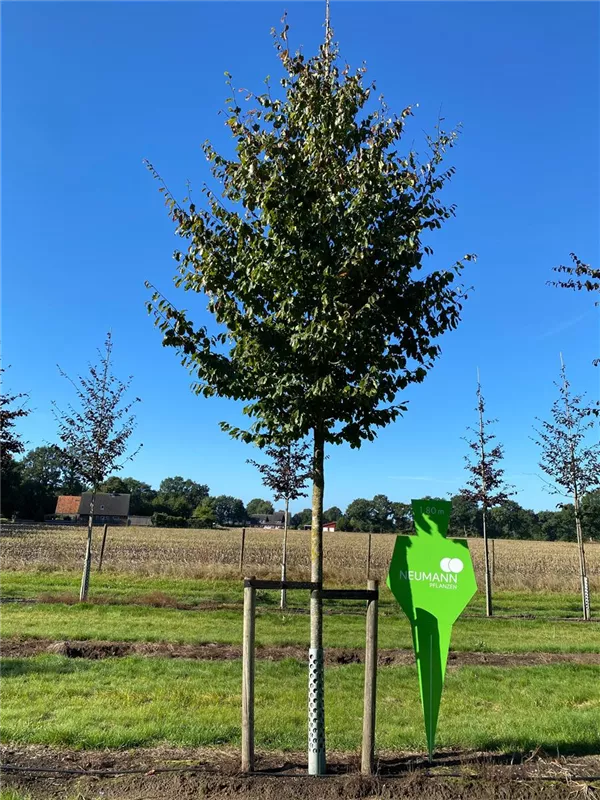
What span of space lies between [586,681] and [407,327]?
5.94 m

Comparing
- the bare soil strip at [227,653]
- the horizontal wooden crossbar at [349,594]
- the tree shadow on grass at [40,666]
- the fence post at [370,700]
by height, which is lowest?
the bare soil strip at [227,653]

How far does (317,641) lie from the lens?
449 centimetres

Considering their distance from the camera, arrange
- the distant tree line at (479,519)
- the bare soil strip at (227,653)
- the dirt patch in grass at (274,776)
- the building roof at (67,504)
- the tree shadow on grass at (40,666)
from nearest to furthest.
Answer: the dirt patch in grass at (274,776) → the tree shadow on grass at (40,666) → the bare soil strip at (227,653) → the distant tree line at (479,519) → the building roof at (67,504)

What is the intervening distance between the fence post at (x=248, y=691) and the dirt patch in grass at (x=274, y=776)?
5.7 inches

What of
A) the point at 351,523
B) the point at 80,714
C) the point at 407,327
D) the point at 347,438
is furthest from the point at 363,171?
the point at 351,523

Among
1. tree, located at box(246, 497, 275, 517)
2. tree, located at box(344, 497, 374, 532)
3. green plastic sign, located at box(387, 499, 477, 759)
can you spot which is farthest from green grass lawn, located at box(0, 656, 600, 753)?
tree, located at box(246, 497, 275, 517)

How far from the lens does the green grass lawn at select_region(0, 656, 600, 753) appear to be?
502 cm

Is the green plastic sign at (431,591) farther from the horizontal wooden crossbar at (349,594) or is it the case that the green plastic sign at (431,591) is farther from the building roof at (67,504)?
the building roof at (67,504)

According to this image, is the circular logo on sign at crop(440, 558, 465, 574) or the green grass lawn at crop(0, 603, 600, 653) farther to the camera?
the green grass lawn at crop(0, 603, 600, 653)

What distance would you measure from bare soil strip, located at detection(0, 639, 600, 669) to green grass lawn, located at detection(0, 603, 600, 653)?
33cm

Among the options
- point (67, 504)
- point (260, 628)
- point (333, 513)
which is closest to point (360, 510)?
point (333, 513)

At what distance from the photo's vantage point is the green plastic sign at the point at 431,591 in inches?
180

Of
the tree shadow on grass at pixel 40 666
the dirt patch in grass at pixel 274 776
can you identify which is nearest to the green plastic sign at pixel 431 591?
the dirt patch in grass at pixel 274 776

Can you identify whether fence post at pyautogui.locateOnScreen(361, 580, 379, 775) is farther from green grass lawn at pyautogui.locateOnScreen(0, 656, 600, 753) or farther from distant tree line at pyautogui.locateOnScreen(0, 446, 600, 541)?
distant tree line at pyautogui.locateOnScreen(0, 446, 600, 541)
